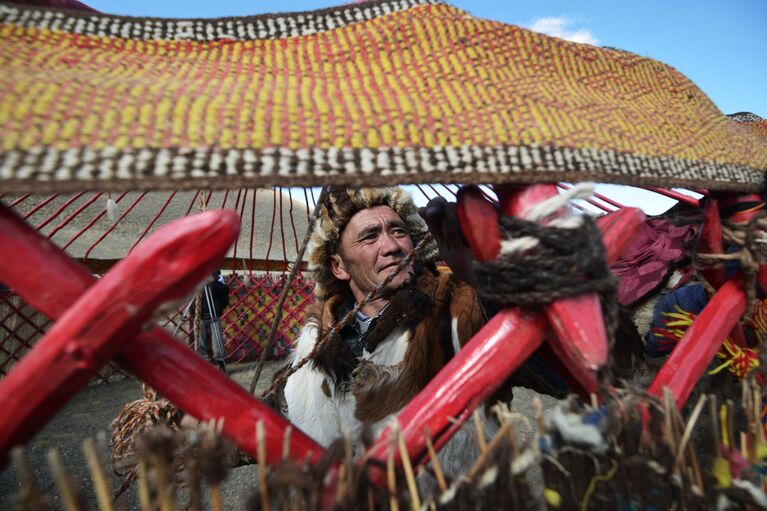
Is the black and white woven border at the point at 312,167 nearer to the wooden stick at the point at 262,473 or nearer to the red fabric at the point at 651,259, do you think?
the wooden stick at the point at 262,473

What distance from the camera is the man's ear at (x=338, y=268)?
49.6 inches

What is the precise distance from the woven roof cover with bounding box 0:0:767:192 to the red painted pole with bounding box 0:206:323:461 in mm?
66

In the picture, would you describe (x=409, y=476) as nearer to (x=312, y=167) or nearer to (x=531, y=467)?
(x=531, y=467)

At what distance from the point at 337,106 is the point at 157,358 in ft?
1.14

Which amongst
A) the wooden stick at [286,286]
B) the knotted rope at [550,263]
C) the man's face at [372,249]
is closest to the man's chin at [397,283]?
the man's face at [372,249]

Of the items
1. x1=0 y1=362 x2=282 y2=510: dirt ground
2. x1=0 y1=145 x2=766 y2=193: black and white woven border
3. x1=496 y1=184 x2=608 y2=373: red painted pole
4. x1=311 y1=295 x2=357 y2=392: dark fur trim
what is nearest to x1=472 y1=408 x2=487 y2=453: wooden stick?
x1=496 y1=184 x2=608 y2=373: red painted pole

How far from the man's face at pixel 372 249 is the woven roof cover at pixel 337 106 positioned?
63 cm

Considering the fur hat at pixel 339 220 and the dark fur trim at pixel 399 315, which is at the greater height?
the fur hat at pixel 339 220

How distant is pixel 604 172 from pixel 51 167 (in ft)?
2.01

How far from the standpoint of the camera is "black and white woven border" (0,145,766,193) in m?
0.37

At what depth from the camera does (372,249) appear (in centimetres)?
116

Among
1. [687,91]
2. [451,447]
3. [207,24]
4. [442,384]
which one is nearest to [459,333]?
[451,447]

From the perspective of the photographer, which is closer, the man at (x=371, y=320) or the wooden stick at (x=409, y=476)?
the wooden stick at (x=409, y=476)

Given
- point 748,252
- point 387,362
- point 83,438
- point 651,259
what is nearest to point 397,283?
point 387,362
